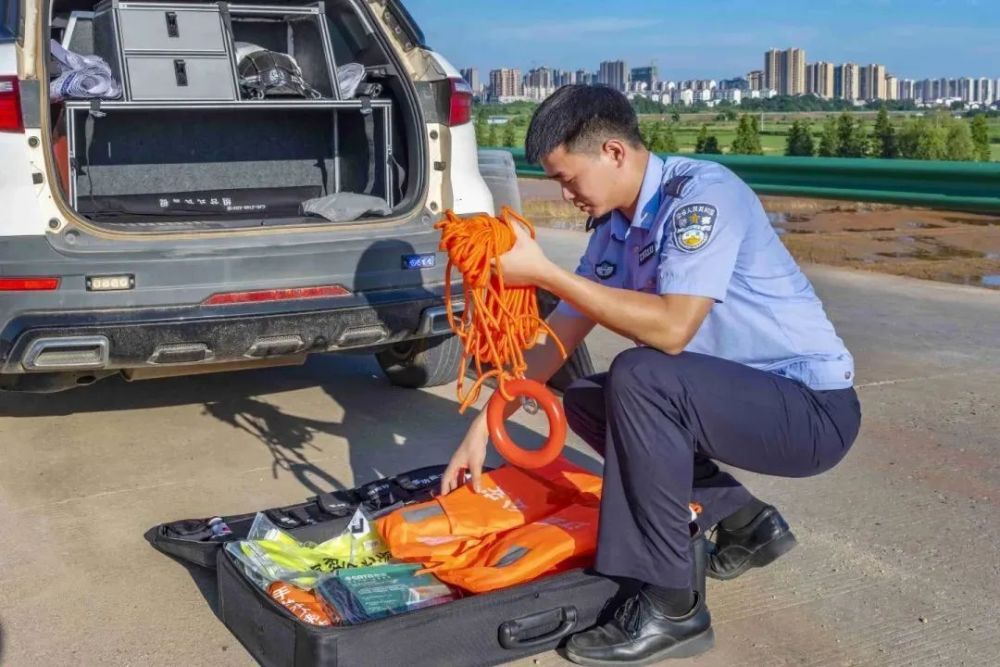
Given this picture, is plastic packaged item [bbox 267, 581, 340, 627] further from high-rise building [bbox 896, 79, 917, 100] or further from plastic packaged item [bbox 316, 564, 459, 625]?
high-rise building [bbox 896, 79, 917, 100]

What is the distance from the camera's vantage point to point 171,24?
18.3 feet

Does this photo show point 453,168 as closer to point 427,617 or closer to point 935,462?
point 935,462

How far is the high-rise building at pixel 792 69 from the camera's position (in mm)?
53844

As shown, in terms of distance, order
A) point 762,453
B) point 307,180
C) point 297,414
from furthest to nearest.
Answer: point 307,180
point 297,414
point 762,453

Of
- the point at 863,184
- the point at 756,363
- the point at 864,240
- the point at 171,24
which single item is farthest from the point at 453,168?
the point at 863,184

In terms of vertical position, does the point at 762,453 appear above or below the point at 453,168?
below

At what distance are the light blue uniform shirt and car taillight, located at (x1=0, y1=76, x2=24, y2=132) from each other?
201cm

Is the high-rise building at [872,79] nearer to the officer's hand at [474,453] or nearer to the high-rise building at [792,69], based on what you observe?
the high-rise building at [792,69]

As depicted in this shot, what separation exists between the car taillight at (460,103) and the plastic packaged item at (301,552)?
1.94 metres

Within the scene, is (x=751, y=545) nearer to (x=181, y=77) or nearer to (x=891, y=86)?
(x=181, y=77)

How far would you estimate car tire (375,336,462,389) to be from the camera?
5301 millimetres

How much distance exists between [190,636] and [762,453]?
1.48m

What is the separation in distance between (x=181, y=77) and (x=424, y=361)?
162 centimetres

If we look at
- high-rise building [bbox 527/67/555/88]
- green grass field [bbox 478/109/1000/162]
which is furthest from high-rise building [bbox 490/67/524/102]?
green grass field [bbox 478/109/1000/162]
